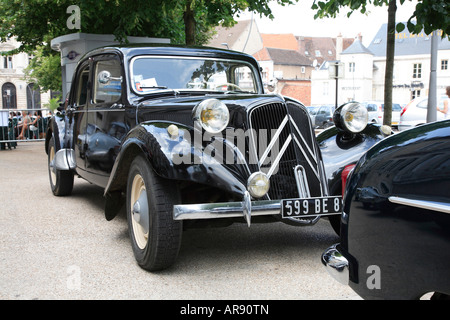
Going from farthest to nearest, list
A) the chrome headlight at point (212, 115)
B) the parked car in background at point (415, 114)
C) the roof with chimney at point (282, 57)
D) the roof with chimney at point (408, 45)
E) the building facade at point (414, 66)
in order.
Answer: the roof with chimney at point (282, 57) → the roof with chimney at point (408, 45) → the building facade at point (414, 66) → the parked car in background at point (415, 114) → the chrome headlight at point (212, 115)

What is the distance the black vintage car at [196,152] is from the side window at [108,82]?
0.02 meters

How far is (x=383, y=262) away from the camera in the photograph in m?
2.06

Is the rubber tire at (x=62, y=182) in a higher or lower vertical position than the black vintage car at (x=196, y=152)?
lower

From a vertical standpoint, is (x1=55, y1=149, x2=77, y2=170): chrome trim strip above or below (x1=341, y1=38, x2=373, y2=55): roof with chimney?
below

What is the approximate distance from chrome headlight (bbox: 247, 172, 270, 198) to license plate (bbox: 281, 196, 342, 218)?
0.56 ft

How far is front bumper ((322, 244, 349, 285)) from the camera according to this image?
91.6 inches

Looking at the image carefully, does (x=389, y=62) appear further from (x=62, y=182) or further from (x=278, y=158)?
(x=278, y=158)

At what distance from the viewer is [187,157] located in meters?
3.68

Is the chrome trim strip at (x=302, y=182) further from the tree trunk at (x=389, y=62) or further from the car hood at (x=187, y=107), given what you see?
the tree trunk at (x=389, y=62)

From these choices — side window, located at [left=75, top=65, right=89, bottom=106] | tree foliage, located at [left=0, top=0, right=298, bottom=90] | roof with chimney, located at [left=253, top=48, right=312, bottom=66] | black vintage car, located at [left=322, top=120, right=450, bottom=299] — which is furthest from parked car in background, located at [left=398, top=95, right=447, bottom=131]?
roof with chimney, located at [left=253, top=48, right=312, bottom=66]

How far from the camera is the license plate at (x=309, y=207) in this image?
12.0 ft

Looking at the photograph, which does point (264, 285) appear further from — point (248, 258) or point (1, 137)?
point (1, 137)

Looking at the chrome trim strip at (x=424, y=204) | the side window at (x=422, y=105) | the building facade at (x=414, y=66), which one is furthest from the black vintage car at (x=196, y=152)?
the building facade at (x=414, y=66)

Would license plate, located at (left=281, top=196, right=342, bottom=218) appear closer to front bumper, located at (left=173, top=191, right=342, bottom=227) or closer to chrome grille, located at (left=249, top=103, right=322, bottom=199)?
front bumper, located at (left=173, top=191, right=342, bottom=227)
